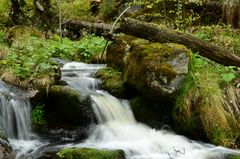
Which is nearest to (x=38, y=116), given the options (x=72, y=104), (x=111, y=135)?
(x=72, y=104)

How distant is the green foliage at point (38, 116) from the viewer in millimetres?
7136

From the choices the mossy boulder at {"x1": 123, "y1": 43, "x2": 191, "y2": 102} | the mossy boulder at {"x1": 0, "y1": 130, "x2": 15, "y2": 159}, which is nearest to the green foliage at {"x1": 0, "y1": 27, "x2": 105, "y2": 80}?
the mossy boulder at {"x1": 123, "y1": 43, "x2": 191, "y2": 102}

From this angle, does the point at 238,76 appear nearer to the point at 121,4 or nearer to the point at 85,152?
the point at 85,152

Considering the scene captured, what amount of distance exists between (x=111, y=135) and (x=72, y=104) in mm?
879

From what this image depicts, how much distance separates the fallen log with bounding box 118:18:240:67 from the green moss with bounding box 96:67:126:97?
0.92 meters

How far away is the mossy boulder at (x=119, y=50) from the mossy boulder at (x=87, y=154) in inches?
129

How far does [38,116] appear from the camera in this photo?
23.7 feet

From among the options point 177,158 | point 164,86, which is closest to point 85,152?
point 177,158

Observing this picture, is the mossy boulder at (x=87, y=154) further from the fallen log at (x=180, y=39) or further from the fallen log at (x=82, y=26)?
the fallen log at (x=82, y=26)

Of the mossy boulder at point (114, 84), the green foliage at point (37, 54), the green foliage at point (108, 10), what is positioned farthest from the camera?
the green foliage at point (108, 10)

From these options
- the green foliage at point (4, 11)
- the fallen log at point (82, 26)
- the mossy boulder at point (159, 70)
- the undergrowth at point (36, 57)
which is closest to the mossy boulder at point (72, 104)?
the undergrowth at point (36, 57)

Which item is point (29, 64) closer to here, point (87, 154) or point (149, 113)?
point (149, 113)

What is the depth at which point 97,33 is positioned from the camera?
15.0 m

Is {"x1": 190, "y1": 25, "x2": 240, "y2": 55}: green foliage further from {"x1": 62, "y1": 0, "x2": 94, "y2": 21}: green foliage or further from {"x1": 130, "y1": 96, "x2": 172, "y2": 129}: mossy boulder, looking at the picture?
{"x1": 62, "y1": 0, "x2": 94, "y2": 21}: green foliage
